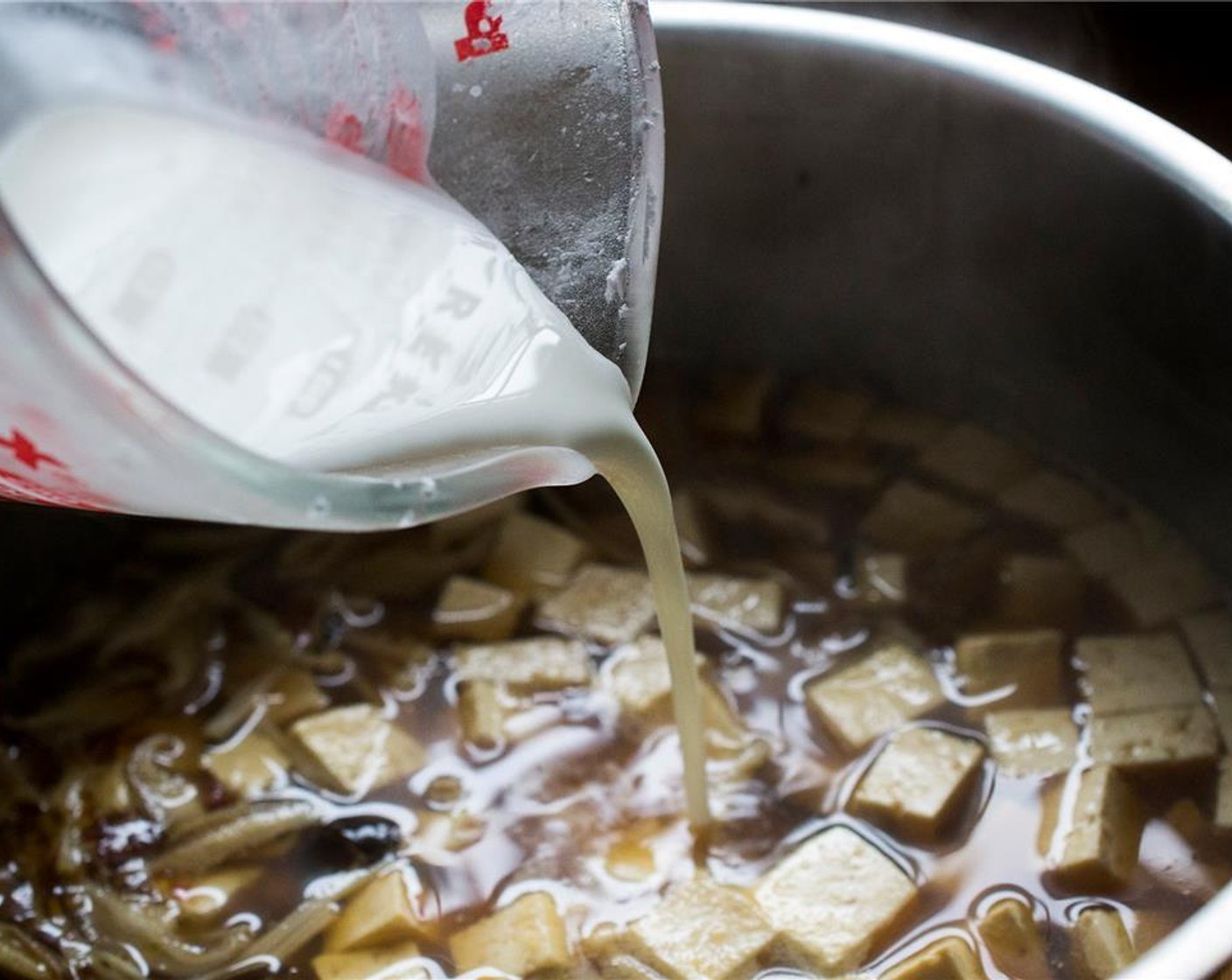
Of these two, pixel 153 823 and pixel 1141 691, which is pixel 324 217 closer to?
pixel 153 823

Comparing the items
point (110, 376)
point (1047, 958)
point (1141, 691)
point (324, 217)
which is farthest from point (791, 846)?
point (110, 376)

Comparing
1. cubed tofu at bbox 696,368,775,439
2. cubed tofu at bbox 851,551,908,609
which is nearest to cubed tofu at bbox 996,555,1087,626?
cubed tofu at bbox 851,551,908,609

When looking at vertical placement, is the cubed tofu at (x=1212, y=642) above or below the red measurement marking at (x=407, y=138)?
below

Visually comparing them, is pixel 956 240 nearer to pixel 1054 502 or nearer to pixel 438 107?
pixel 1054 502

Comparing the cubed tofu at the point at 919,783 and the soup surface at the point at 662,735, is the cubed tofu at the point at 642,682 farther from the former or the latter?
the cubed tofu at the point at 919,783

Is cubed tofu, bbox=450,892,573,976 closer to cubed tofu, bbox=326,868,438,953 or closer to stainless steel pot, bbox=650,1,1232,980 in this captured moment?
cubed tofu, bbox=326,868,438,953

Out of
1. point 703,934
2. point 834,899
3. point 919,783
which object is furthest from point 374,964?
point 919,783

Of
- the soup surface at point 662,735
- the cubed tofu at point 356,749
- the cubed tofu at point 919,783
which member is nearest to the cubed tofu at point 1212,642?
the soup surface at point 662,735
